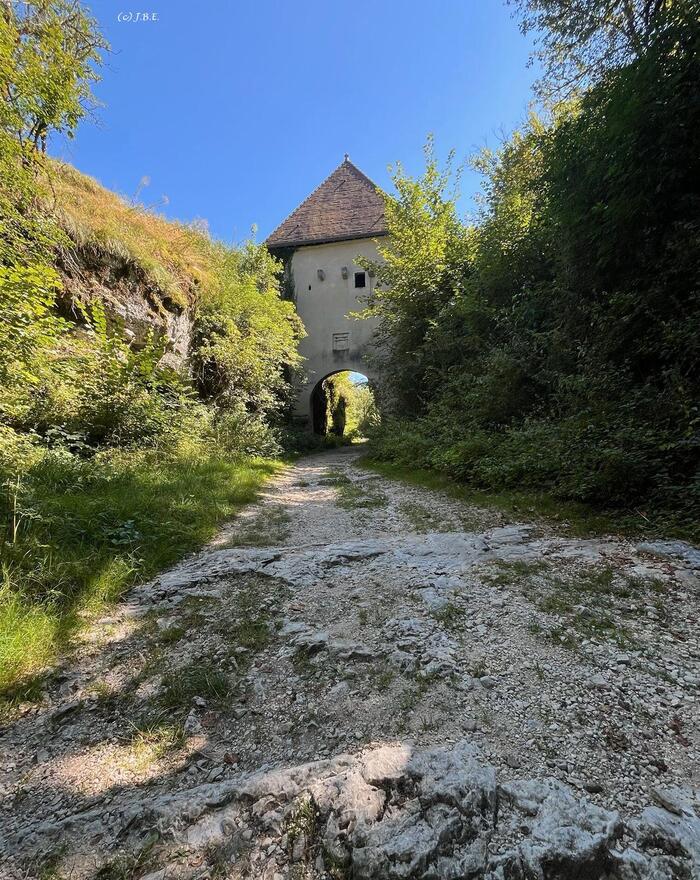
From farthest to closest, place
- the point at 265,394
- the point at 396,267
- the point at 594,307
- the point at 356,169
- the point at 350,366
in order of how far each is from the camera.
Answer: the point at 356,169 < the point at 350,366 < the point at 396,267 < the point at 265,394 < the point at 594,307

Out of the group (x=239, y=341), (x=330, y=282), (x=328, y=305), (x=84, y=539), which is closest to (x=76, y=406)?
(x=84, y=539)

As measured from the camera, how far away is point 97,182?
328 inches

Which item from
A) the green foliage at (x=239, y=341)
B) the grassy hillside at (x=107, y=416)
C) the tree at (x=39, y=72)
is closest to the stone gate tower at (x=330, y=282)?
the green foliage at (x=239, y=341)

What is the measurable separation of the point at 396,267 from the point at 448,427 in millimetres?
6969

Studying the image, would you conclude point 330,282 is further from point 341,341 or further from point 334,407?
point 334,407

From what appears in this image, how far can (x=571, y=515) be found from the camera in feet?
11.5

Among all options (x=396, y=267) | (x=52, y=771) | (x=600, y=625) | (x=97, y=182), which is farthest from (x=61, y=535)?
(x=396, y=267)

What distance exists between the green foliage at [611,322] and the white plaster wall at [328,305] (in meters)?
9.28

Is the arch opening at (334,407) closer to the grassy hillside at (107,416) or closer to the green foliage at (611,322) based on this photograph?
the grassy hillside at (107,416)

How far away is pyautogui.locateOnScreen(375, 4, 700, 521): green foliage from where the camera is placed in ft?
11.5

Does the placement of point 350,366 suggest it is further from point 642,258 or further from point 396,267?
point 642,258

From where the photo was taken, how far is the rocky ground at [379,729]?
101 cm

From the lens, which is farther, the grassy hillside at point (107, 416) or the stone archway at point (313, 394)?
the stone archway at point (313, 394)

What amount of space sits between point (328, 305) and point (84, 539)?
1546cm
